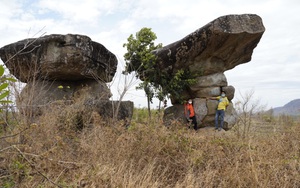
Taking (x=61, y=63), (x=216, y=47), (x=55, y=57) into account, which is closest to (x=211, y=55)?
(x=216, y=47)

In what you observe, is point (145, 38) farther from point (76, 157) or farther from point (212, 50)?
point (76, 157)

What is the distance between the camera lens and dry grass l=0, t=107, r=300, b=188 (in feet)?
10.0

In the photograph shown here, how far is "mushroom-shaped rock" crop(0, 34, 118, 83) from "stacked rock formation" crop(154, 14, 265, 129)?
125 inches

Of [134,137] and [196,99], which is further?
[196,99]

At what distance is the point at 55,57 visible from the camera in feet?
29.6

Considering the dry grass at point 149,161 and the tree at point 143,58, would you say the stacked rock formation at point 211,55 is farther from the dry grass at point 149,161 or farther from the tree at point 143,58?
the dry grass at point 149,161

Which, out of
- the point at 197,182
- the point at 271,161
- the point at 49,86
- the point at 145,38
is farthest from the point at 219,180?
the point at 145,38

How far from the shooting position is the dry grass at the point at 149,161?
306cm

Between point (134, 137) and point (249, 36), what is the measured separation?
7.40 meters

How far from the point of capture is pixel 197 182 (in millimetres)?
3357

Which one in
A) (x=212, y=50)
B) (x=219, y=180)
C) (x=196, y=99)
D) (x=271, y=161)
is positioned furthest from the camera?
(x=196, y=99)

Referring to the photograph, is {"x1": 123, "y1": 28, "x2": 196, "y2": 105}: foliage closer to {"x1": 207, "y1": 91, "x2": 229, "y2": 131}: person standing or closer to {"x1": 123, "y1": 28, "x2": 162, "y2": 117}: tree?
{"x1": 123, "y1": 28, "x2": 162, "y2": 117}: tree

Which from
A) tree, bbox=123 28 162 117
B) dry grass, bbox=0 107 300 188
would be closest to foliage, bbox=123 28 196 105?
tree, bbox=123 28 162 117

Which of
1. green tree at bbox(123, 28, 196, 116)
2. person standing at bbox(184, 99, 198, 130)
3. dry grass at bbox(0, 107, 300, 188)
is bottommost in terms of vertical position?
dry grass at bbox(0, 107, 300, 188)
